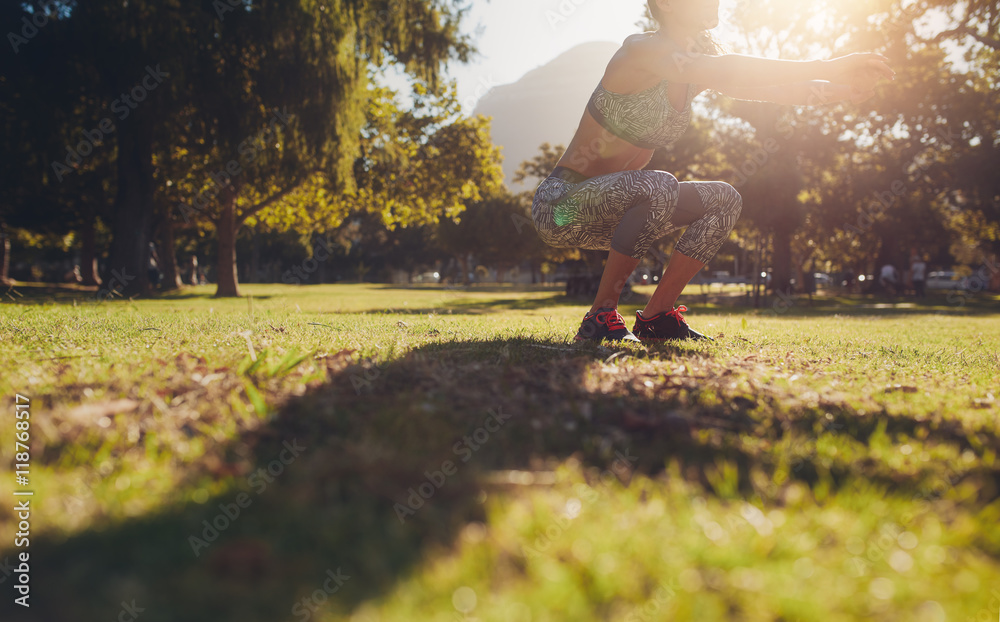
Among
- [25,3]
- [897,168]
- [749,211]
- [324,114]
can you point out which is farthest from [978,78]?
[25,3]

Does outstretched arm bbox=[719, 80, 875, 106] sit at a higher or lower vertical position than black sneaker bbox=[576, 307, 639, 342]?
higher

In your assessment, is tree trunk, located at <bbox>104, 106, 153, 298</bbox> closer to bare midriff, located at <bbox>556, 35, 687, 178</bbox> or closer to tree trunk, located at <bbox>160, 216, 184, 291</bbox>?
tree trunk, located at <bbox>160, 216, 184, 291</bbox>

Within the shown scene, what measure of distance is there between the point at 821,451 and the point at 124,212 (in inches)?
644

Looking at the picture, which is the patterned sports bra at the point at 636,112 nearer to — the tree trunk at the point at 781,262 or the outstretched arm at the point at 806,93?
the outstretched arm at the point at 806,93

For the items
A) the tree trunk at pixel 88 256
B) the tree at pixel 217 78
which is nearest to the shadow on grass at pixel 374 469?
the tree at pixel 217 78

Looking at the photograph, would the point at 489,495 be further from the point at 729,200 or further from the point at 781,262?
the point at 781,262

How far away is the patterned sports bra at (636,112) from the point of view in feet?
12.6

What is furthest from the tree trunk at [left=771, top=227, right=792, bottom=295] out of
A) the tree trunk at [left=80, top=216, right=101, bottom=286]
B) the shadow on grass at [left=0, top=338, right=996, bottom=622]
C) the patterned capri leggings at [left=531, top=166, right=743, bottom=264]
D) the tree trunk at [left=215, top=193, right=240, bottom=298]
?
the tree trunk at [left=80, top=216, right=101, bottom=286]

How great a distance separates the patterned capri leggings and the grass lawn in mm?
1508

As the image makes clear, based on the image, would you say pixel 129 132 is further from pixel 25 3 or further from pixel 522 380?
pixel 522 380

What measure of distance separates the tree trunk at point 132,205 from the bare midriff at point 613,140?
1344 centimetres

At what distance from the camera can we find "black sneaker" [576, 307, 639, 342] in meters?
3.92

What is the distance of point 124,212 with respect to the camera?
14.0m

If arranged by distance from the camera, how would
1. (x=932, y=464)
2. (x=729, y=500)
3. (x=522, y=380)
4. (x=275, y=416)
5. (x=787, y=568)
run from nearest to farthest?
1. (x=787, y=568)
2. (x=729, y=500)
3. (x=932, y=464)
4. (x=275, y=416)
5. (x=522, y=380)
